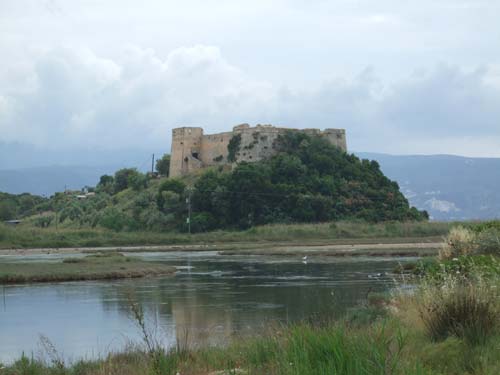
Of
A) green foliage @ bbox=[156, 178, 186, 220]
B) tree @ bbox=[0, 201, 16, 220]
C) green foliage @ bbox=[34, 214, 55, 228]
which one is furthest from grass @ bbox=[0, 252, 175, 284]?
tree @ bbox=[0, 201, 16, 220]

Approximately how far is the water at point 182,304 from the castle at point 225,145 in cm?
4226

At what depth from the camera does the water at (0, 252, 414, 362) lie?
16.0 meters

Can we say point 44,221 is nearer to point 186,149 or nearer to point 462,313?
point 186,149

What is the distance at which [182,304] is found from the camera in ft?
73.9

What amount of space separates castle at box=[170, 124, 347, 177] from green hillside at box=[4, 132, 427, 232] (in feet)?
5.62

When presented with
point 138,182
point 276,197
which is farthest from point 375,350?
point 138,182

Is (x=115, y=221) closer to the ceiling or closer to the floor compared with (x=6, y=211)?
closer to the floor

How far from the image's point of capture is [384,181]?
2938 inches

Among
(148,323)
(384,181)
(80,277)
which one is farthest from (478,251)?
(384,181)

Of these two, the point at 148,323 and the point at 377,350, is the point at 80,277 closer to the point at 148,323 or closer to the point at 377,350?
the point at 148,323

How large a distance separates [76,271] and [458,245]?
17.8 metres

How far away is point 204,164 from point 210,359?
73.4 m

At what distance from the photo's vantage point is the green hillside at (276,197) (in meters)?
67.7

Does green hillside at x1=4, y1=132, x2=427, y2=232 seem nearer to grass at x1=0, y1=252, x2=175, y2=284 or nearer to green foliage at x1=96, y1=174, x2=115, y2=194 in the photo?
green foliage at x1=96, y1=174, x2=115, y2=194
